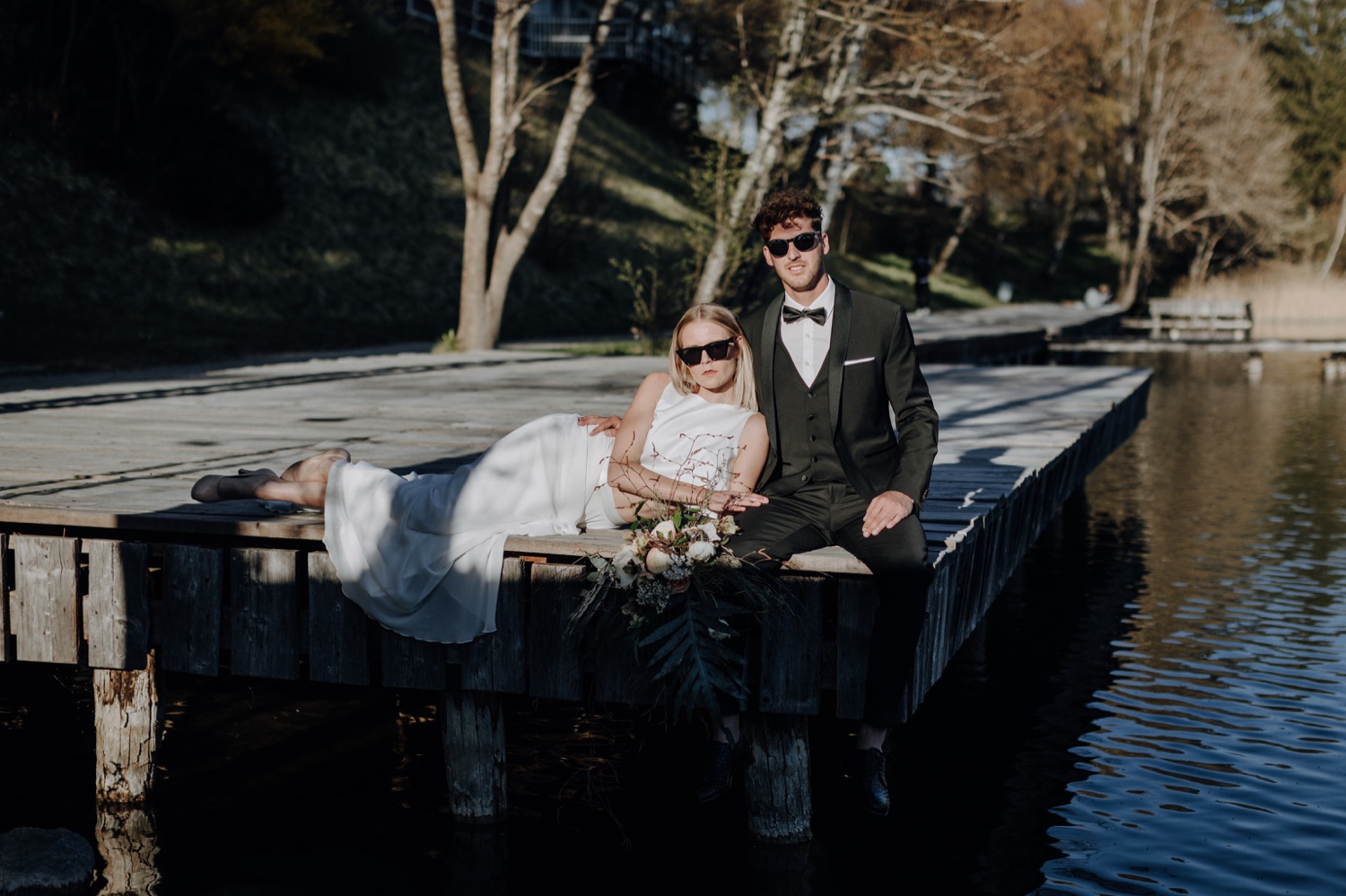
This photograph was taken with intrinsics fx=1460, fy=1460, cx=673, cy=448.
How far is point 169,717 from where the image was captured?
8.54 meters

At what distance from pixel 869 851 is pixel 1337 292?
4510 centimetres

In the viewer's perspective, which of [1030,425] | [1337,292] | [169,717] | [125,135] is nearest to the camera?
[169,717]

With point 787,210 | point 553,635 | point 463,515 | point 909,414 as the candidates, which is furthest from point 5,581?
point 909,414

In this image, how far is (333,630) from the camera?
21.0 ft

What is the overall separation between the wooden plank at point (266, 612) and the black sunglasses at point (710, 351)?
75.4 inches

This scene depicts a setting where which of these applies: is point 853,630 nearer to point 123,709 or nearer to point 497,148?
point 123,709

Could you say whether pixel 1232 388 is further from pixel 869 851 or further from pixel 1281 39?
pixel 1281 39

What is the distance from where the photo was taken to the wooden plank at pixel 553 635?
6.07 metres

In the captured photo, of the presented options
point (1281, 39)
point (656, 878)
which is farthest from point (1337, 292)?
point (656, 878)

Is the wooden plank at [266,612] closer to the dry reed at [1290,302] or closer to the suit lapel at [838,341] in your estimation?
the suit lapel at [838,341]

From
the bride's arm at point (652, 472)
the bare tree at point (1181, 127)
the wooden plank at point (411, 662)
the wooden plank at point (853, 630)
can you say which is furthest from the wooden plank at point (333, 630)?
the bare tree at point (1181, 127)

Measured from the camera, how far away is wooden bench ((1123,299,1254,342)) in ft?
134

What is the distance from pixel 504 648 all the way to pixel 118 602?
1.82m

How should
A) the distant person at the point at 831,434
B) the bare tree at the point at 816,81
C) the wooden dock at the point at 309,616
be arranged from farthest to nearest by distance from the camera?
1. the bare tree at the point at 816,81
2. the wooden dock at the point at 309,616
3. the distant person at the point at 831,434
